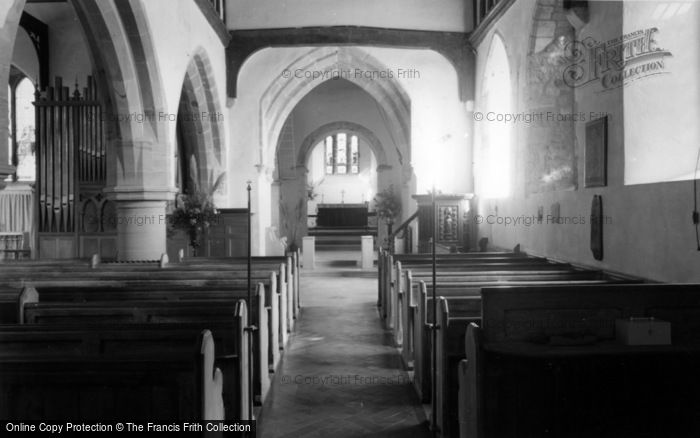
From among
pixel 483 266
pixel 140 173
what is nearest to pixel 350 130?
pixel 140 173

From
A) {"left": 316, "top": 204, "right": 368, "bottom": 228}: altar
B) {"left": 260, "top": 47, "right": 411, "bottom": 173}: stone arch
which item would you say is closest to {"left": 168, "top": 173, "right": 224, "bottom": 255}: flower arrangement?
{"left": 260, "top": 47, "right": 411, "bottom": 173}: stone arch

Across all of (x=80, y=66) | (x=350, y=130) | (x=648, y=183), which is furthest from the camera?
(x=350, y=130)

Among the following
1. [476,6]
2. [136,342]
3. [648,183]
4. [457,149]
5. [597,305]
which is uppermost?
[476,6]

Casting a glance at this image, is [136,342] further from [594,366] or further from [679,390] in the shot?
[679,390]

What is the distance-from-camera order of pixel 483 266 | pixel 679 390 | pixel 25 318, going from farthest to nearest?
pixel 483 266, pixel 25 318, pixel 679 390

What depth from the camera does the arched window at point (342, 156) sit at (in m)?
26.4

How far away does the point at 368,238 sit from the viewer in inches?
533

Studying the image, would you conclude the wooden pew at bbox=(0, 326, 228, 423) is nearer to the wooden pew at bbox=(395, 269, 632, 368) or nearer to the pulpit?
the wooden pew at bbox=(395, 269, 632, 368)

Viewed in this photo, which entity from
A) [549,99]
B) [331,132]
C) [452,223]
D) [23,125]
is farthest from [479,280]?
[331,132]

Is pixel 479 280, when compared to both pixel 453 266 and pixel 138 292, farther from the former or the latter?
pixel 138 292

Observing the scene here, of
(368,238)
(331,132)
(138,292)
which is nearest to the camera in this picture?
(138,292)

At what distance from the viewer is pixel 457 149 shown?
12148 millimetres

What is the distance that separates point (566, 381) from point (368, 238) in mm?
10613

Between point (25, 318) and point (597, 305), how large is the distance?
3275 millimetres
